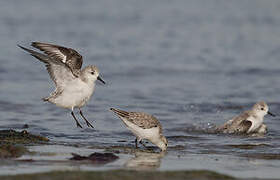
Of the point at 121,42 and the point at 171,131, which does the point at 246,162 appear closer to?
the point at 171,131

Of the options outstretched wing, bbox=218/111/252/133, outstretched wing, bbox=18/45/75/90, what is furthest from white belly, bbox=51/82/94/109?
outstretched wing, bbox=218/111/252/133

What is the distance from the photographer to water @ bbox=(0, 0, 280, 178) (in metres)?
9.51

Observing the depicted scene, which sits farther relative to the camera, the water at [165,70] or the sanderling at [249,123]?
the sanderling at [249,123]

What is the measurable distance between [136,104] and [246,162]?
5.18m

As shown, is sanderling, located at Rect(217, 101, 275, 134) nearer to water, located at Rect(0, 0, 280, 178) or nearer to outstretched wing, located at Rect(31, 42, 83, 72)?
water, located at Rect(0, 0, 280, 178)

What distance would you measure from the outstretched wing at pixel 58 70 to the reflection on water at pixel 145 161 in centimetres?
163

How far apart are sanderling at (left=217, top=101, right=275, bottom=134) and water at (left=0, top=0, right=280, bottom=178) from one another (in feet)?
1.16

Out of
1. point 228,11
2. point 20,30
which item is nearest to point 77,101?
point 20,30

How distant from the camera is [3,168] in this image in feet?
21.7

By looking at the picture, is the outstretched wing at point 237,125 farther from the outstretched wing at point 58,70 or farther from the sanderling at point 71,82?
the outstretched wing at point 58,70

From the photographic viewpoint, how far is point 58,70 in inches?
347

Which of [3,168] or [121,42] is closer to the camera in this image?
[3,168]

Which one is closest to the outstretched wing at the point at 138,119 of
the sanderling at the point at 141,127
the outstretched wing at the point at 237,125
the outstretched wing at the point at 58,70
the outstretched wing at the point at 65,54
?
the sanderling at the point at 141,127

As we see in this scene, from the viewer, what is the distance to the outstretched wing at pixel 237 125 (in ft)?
34.6
